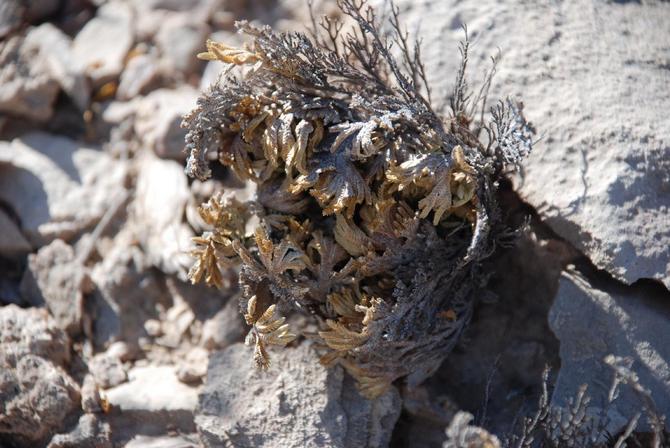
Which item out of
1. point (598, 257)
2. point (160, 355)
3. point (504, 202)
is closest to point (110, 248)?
point (160, 355)

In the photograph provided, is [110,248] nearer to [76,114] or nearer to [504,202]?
[76,114]

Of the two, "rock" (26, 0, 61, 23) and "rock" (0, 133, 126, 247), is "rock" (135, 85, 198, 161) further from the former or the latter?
"rock" (26, 0, 61, 23)

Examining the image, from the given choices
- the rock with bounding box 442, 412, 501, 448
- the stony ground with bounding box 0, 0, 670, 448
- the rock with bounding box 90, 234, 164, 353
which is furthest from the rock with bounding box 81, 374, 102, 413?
the rock with bounding box 442, 412, 501, 448

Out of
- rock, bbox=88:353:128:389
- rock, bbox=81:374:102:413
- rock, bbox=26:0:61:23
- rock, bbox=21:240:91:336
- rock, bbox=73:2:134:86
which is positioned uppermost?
rock, bbox=26:0:61:23

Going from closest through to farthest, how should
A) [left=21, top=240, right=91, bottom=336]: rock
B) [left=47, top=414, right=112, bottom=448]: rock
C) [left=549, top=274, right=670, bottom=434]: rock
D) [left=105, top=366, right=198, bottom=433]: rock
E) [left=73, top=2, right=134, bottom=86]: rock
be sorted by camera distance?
1. [left=549, top=274, right=670, bottom=434]: rock
2. [left=47, top=414, right=112, bottom=448]: rock
3. [left=105, top=366, right=198, bottom=433]: rock
4. [left=21, top=240, right=91, bottom=336]: rock
5. [left=73, top=2, right=134, bottom=86]: rock

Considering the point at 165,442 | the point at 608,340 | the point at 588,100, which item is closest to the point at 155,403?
the point at 165,442

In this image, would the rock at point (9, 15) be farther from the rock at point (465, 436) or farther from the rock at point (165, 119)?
the rock at point (465, 436)

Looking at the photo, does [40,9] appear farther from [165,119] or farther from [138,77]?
[165,119]
